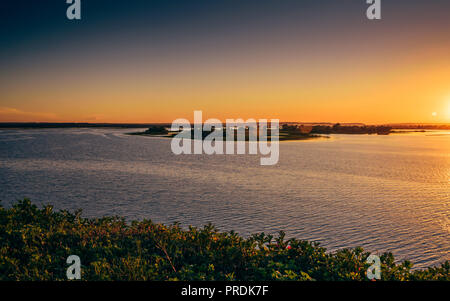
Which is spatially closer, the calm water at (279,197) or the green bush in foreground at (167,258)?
the green bush in foreground at (167,258)

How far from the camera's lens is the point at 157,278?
5395 mm

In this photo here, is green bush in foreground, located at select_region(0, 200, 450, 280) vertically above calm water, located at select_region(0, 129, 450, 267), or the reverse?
green bush in foreground, located at select_region(0, 200, 450, 280)

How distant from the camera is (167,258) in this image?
6340 mm

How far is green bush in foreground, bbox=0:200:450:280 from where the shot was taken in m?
5.48

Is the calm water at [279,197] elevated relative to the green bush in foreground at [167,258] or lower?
lower

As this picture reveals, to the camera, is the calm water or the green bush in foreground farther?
the calm water

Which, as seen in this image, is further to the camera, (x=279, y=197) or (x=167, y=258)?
(x=279, y=197)

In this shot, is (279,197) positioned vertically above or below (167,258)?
below

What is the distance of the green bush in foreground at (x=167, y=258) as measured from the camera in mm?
5480
